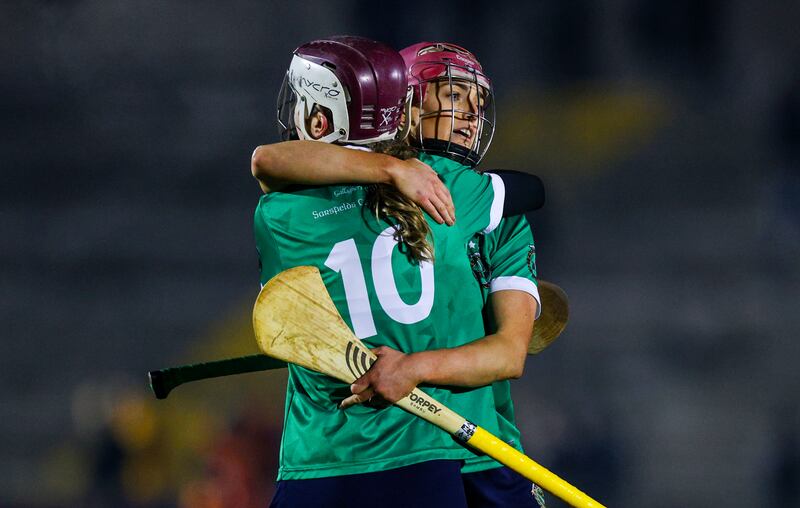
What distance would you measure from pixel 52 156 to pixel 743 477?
3.51 meters

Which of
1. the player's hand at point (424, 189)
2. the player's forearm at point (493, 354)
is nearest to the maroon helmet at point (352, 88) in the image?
the player's hand at point (424, 189)

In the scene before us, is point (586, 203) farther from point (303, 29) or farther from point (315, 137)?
point (315, 137)

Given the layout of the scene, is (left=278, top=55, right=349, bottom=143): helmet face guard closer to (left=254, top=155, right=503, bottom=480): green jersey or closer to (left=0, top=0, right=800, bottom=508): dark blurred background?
(left=254, top=155, right=503, bottom=480): green jersey

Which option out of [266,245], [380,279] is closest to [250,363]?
[266,245]

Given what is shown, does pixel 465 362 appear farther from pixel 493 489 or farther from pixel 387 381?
pixel 493 489

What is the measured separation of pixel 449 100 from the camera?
2096 mm

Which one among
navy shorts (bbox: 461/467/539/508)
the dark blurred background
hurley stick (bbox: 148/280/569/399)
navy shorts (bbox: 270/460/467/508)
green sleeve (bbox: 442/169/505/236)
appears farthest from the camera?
the dark blurred background

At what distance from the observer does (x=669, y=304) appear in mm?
4656

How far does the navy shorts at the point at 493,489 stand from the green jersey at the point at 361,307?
0.22 meters

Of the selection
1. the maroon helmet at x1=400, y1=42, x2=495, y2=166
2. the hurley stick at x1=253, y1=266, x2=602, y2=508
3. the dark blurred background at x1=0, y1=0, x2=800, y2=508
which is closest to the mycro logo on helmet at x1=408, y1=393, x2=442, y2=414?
the hurley stick at x1=253, y1=266, x2=602, y2=508

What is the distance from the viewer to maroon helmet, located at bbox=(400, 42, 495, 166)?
200cm

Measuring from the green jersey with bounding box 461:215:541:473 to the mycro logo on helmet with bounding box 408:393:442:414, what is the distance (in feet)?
0.64

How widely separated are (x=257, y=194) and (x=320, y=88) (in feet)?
10.7

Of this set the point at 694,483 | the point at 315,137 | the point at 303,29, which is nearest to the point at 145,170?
the point at 303,29
